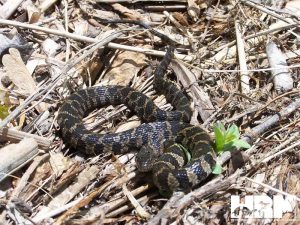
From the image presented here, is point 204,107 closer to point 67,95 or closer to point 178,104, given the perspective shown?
point 178,104

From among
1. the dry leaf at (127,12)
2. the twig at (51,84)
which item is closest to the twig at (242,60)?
the dry leaf at (127,12)

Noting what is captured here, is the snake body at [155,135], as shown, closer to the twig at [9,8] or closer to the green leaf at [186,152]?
the green leaf at [186,152]

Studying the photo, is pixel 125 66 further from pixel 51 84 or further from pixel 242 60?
pixel 242 60

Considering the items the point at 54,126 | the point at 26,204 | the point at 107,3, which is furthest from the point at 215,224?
the point at 107,3

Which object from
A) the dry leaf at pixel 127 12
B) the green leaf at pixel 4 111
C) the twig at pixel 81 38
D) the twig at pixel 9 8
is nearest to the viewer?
the green leaf at pixel 4 111
